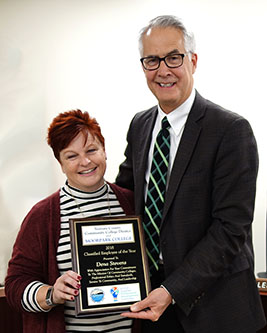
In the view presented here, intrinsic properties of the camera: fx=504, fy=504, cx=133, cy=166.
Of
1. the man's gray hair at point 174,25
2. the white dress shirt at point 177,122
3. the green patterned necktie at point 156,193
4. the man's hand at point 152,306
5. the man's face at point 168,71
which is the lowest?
the man's hand at point 152,306

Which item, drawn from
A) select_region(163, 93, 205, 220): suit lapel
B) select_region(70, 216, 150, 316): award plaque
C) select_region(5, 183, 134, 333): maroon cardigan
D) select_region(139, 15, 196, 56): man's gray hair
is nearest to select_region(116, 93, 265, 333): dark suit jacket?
select_region(163, 93, 205, 220): suit lapel

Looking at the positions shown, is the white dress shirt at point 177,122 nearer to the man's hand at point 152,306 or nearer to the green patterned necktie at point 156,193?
the green patterned necktie at point 156,193

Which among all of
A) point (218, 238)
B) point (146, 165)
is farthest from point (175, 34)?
point (218, 238)

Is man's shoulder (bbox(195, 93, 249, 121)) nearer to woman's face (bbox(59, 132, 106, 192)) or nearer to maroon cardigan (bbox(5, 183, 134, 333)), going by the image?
woman's face (bbox(59, 132, 106, 192))

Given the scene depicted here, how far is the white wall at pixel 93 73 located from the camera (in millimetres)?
3045

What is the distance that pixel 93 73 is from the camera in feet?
10.5

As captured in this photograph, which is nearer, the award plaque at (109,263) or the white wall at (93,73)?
the award plaque at (109,263)

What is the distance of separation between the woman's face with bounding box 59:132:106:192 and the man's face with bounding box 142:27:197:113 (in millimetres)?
338

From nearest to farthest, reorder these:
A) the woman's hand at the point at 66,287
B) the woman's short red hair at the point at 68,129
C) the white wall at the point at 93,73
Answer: the woman's hand at the point at 66,287 → the woman's short red hair at the point at 68,129 → the white wall at the point at 93,73

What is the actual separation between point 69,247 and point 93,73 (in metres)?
1.49

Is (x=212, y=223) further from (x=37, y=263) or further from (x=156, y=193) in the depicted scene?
(x=37, y=263)

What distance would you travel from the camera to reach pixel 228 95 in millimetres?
3172

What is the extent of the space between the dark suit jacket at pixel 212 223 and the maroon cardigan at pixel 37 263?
441 mm

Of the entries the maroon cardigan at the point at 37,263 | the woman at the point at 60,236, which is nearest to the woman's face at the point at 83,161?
the woman at the point at 60,236
